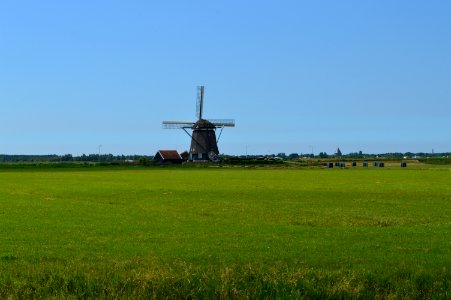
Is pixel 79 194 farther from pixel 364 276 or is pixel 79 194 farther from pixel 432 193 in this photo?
pixel 364 276

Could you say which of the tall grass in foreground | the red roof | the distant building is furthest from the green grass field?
the red roof

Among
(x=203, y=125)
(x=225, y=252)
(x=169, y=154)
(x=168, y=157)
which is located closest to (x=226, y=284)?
(x=225, y=252)

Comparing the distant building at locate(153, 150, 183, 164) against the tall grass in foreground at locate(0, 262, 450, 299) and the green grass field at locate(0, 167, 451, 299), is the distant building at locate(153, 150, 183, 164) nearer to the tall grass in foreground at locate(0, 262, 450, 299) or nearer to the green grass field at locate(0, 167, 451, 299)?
the green grass field at locate(0, 167, 451, 299)

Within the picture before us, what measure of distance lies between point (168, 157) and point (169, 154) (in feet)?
6.28

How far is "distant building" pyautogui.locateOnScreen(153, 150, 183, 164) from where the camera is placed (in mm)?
152375

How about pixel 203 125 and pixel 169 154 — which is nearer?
pixel 203 125

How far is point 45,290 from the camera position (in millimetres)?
12133

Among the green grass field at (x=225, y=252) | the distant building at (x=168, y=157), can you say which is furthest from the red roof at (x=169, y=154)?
the green grass field at (x=225, y=252)

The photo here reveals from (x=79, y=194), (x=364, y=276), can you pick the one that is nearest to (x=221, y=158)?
(x=79, y=194)

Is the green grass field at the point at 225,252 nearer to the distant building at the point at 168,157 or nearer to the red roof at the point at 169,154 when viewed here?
the distant building at the point at 168,157

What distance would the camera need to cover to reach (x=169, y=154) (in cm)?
15500

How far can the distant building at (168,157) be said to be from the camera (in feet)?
500

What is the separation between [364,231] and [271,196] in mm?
18212

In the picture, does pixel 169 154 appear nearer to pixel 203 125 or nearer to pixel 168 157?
pixel 168 157
